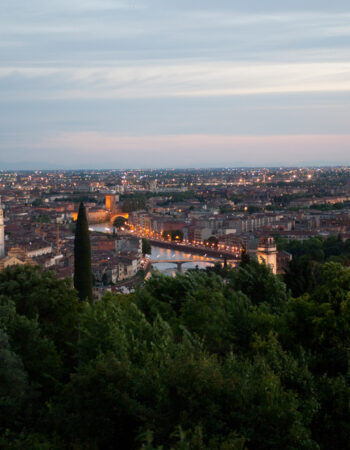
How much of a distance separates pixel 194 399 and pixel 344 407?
38.1 inches

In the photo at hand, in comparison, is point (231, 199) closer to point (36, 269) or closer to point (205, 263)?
point (205, 263)

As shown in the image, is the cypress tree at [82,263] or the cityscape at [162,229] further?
the cityscape at [162,229]

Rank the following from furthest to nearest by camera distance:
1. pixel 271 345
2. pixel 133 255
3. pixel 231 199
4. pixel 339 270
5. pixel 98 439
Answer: pixel 231 199, pixel 133 255, pixel 339 270, pixel 271 345, pixel 98 439

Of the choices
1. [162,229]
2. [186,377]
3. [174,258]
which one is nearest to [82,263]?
[186,377]

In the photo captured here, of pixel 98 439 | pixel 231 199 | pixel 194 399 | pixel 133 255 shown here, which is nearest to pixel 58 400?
pixel 98 439

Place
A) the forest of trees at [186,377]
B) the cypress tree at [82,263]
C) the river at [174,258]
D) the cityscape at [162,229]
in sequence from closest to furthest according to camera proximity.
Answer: the forest of trees at [186,377] < the cypress tree at [82,263] < the cityscape at [162,229] < the river at [174,258]

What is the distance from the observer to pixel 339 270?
524 centimetres

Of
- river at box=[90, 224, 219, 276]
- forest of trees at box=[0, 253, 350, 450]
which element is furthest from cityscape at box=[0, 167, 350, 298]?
forest of trees at box=[0, 253, 350, 450]

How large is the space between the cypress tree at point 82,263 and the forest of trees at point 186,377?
2000mm

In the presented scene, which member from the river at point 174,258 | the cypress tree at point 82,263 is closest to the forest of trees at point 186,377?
the cypress tree at point 82,263

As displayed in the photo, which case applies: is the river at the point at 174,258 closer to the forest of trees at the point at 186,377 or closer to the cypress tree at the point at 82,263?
the cypress tree at the point at 82,263

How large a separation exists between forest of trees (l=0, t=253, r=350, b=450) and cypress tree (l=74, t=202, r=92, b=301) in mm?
2000

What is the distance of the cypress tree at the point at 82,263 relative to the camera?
8.12 metres

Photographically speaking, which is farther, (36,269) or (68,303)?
(36,269)
